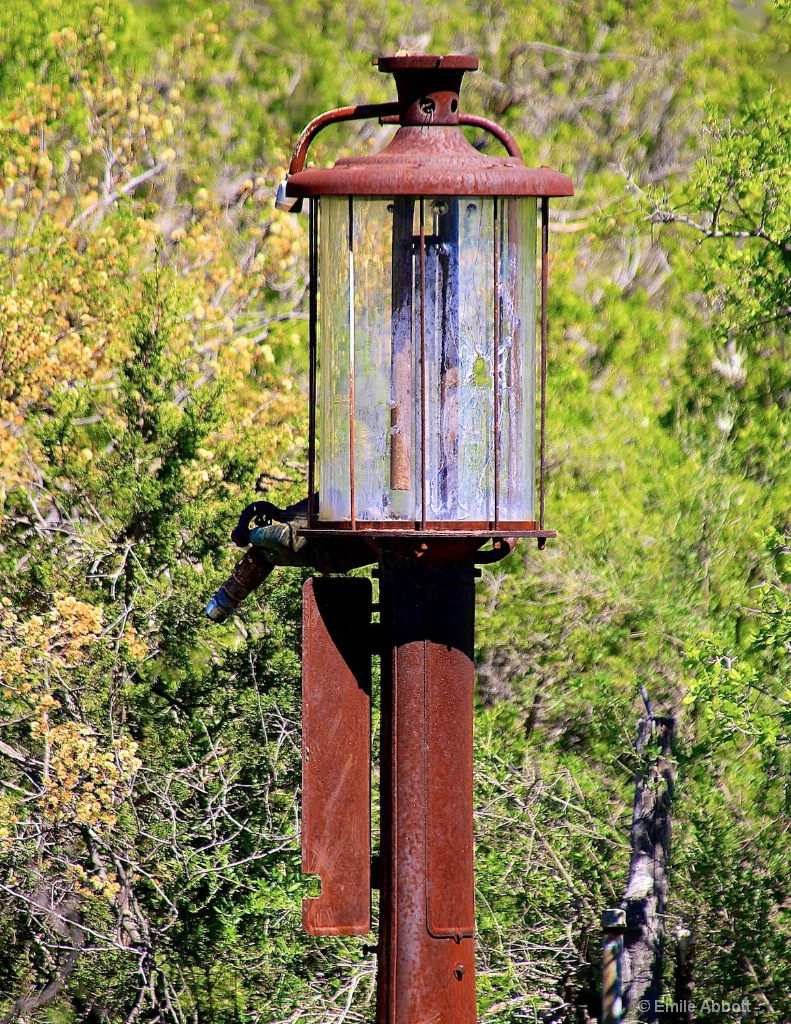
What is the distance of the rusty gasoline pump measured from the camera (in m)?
3.19

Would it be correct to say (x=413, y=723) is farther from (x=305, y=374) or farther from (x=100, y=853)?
(x=305, y=374)

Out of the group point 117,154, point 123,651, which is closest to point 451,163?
point 123,651

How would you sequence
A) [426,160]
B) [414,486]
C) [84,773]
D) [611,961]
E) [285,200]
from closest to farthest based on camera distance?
[426,160]
[414,486]
[285,200]
[611,961]
[84,773]

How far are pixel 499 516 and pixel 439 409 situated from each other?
0.84 feet

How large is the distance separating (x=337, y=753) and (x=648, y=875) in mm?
4549

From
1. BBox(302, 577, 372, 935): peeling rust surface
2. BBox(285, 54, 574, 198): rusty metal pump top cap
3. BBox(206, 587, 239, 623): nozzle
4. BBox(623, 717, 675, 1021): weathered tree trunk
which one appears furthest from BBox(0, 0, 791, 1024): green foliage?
BBox(285, 54, 574, 198): rusty metal pump top cap

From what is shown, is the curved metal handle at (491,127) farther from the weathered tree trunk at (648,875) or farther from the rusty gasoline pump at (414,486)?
the weathered tree trunk at (648,875)

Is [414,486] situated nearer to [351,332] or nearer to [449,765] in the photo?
[351,332]

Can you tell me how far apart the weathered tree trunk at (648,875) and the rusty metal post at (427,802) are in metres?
4.38

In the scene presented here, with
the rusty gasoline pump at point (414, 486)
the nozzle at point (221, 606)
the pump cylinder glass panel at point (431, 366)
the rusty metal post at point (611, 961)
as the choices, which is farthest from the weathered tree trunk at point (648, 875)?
the pump cylinder glass panel at point (431, 366)

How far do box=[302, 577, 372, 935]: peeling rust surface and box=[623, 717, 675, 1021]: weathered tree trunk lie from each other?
4321 millimetres

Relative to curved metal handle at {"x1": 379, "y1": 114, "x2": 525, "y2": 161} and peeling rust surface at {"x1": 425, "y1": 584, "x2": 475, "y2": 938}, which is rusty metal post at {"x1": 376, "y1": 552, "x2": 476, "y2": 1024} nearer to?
peeling rust surface at {"x1": 425, "y1": 584, "x2": 475, "y2": 938}

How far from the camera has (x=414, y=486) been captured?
3.30 metres

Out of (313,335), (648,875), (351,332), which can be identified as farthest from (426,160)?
(648,875)
